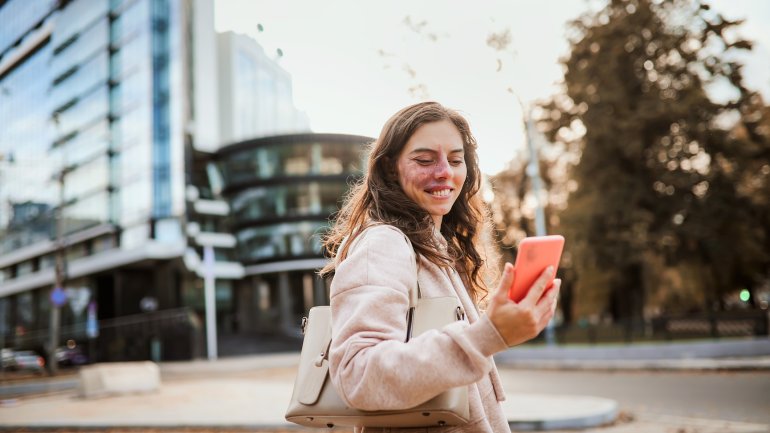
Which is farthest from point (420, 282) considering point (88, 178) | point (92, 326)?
point (88, 178)

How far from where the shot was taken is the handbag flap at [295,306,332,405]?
1777mm

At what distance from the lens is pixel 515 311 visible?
1.50 m

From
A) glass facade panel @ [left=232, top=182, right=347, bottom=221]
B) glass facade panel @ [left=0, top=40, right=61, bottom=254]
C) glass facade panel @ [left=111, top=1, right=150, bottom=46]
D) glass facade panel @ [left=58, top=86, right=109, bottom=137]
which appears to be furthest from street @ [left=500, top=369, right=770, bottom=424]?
glass facade panel @ [left=0, top=40, right=61, bottom=254]

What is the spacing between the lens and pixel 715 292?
119ft

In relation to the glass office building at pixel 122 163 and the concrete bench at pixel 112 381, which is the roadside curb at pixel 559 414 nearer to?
the concrete bench at pixel 112 381

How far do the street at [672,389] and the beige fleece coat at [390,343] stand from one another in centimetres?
897

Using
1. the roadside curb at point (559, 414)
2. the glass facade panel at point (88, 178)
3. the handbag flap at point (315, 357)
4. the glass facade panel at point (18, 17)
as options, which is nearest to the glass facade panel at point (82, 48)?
the glass facade panel at point (18, 17)

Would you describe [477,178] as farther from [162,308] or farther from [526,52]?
[162,308]

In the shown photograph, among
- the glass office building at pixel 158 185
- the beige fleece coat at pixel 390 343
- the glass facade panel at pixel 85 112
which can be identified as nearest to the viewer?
the beige fleece coat at pixel 390 343

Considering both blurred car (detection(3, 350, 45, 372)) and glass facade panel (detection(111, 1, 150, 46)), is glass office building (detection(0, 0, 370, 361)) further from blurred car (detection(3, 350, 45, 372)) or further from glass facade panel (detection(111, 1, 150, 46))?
blurred car (detection(3, 350, 45, 372))

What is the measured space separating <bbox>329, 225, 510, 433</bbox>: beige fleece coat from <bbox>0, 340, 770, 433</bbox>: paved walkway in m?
7.30

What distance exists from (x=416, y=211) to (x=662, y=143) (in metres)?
26.2

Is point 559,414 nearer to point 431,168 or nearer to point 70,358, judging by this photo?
point 431,168

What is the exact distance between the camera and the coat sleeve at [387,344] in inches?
59.0
